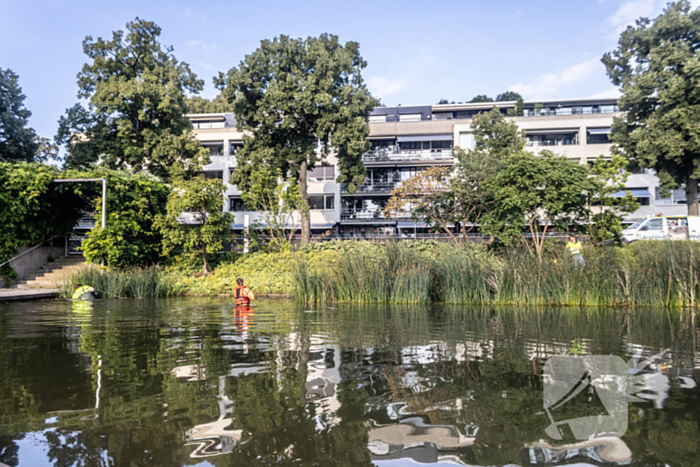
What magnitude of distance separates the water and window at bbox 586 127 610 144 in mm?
39685

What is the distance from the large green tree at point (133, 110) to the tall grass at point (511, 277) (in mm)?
17503

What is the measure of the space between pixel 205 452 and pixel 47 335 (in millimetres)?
6303

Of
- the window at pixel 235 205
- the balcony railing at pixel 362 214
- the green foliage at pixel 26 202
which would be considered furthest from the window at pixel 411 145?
the green foliage at pixel 26 202

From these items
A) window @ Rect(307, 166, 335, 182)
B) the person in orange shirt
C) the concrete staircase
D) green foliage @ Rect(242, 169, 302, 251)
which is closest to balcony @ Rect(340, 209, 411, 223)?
window @ Rect(307, 166, 335, 182)

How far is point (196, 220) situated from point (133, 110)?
11170 mm

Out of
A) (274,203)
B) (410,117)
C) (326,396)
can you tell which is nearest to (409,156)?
(410,117)

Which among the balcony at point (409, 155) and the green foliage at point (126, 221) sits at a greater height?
the balcony at point (409, 155)

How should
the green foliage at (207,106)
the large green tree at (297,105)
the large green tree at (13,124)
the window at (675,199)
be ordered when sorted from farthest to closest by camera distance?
1. the green foliage at (207,106)
2. the window at (675,199)
3. the large green tree at (13,124)
4. the large green tree at (297,105)

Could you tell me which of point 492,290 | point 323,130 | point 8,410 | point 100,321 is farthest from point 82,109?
point 8,410

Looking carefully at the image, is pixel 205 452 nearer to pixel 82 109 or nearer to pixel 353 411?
Result: pixel 353 411

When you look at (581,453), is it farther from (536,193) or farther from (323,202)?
(323,202)

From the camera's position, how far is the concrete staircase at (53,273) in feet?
62.8

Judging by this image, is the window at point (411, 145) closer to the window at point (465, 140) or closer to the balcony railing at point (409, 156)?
the balcony railing at point (409, 156)

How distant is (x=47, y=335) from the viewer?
7809mm
